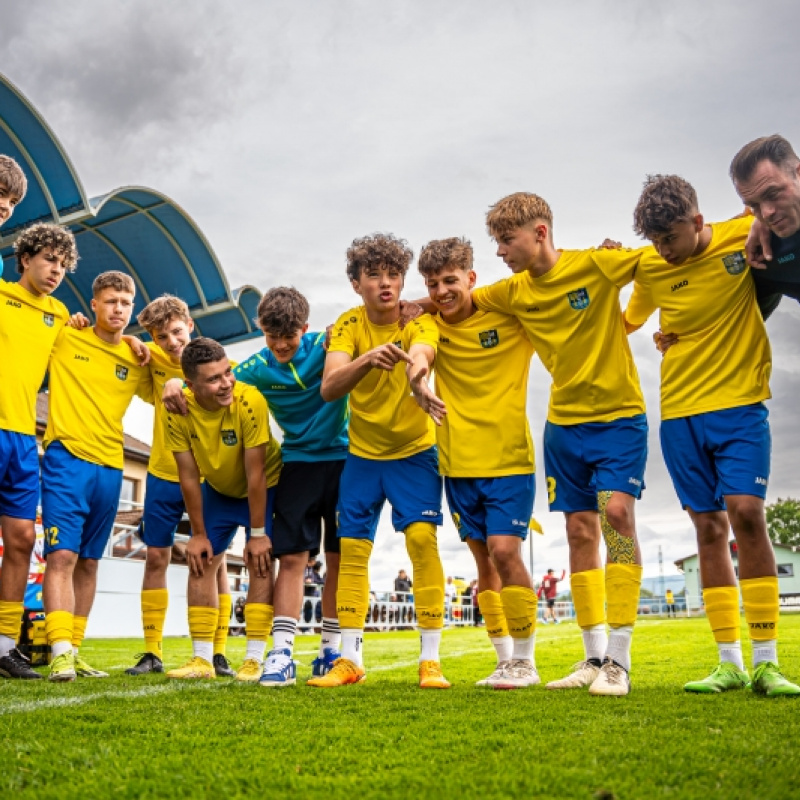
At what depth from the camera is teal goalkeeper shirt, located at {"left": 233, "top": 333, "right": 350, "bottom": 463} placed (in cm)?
525

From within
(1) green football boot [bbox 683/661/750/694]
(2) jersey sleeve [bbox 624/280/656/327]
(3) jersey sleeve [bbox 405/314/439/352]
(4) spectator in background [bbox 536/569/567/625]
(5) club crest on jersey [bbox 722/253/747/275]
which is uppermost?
(5) club crest on jersey [bbox 722/253/747/275]

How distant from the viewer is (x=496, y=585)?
4.96 m

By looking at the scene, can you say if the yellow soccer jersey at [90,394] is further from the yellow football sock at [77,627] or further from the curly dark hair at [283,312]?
the curly dark hair at [283,312]

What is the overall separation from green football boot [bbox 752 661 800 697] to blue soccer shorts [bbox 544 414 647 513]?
981 mm

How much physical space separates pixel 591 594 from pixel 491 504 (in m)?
0.72

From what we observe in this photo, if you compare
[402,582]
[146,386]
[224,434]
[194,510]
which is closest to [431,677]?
[194,510]

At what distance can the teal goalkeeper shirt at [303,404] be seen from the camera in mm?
5246

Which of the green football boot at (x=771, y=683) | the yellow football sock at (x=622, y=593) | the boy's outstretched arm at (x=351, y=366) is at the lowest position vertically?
the green football boot at (x=771, y=683)

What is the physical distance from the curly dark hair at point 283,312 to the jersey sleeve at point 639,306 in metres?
1.99

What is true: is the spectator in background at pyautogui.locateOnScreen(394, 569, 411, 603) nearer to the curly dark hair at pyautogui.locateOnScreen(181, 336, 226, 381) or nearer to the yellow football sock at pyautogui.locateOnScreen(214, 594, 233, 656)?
the yellow football sock at pyautogui.locateOnScreen(214, 594, 233, 656)

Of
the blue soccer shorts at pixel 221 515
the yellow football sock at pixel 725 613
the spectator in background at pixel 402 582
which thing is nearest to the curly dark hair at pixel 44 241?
the blue soccer shorts at pixel 221 515

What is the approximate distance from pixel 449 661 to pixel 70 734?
5112 millimetres

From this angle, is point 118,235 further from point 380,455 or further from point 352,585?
point 352,585

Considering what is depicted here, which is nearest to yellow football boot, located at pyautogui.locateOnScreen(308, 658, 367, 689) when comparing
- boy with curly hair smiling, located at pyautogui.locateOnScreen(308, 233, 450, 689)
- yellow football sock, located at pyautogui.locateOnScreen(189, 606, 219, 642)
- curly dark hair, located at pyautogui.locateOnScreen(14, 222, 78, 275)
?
boy with curly hair smiling, located at pyautogui.locateOnScreen(308, 233, 450, 689)
